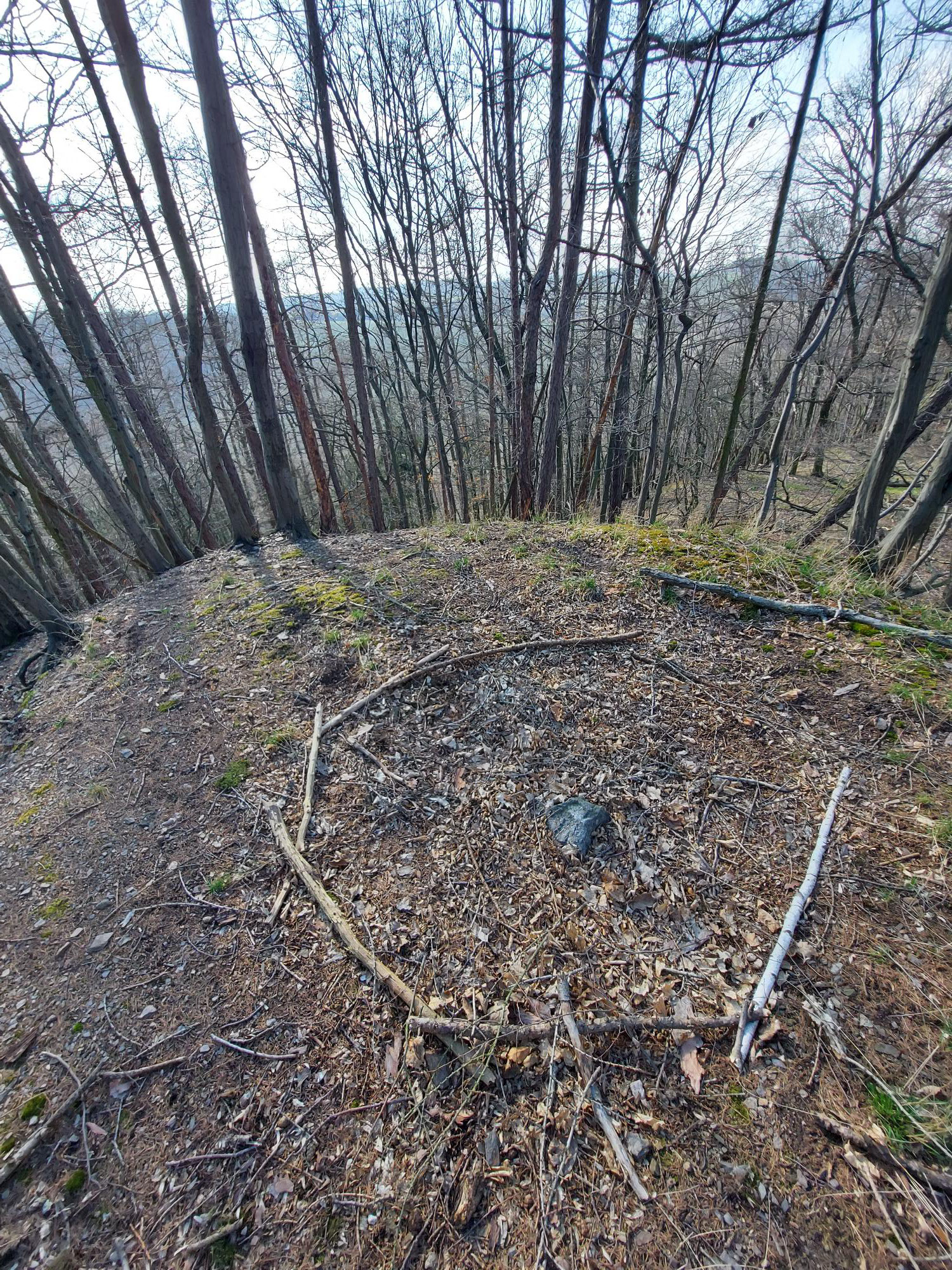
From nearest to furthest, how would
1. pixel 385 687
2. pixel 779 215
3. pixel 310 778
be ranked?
pixel 310 778
pixel 385 687
pixel 779 215

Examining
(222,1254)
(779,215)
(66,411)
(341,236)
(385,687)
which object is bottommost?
(222,1254)

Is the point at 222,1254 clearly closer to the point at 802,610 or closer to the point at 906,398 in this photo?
the point at 802,610

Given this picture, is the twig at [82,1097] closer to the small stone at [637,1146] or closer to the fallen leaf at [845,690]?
the small stone at [637,1146]

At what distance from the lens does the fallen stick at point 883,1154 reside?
1.31m

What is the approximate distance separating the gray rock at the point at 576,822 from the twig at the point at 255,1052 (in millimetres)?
1294

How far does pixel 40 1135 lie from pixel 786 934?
2.65m

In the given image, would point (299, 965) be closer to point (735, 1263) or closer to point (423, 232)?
point (735, 1263)

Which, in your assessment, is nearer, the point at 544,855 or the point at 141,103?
the point at 544,855

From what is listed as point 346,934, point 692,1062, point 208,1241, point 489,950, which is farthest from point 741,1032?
point 208,1241

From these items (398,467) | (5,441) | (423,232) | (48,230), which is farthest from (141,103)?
(398,467)

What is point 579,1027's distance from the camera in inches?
67.2

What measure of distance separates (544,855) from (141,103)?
846cm

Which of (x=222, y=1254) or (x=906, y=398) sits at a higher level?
(x=906, y=398)

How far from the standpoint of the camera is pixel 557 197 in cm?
616
